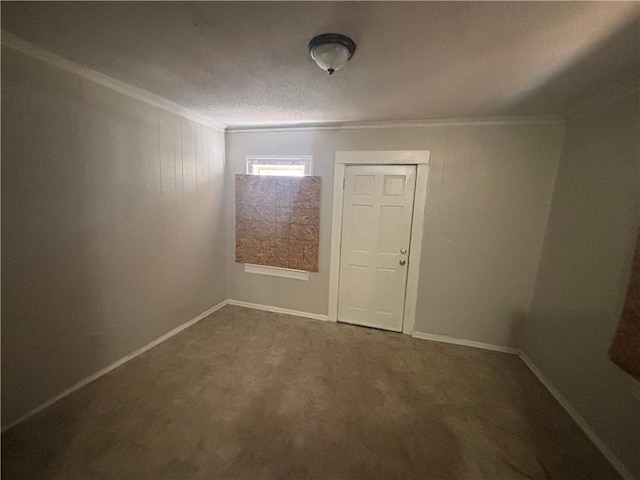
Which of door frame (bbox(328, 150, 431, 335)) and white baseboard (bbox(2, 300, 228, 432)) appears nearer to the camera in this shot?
white baseboard (bbox(2, 300, 228, 432))

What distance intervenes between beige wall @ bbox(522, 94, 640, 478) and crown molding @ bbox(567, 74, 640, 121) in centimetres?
5

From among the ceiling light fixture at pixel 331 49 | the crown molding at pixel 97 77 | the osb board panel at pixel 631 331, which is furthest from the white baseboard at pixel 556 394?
the crown molding at pixel 97 77

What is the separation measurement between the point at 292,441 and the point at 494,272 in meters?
2.46

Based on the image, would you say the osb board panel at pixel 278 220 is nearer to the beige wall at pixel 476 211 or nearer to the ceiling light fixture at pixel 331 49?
the beige wall at pixel 476 211

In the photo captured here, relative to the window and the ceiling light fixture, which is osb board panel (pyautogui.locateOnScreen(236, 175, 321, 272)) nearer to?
the window

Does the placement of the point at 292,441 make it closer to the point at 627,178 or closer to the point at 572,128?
the point at 627,178

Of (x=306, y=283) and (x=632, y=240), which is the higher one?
(x=632, y=240)

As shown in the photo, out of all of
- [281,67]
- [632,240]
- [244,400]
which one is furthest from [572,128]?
[244,400]

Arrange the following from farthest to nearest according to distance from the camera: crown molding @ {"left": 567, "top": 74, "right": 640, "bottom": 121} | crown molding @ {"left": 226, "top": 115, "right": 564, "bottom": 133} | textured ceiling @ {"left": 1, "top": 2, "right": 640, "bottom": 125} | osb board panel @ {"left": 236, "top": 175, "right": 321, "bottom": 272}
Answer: osb board panel @ {"left": 236, "top": 175, "right": 321, "bottom": 272} → crown molding @ {"left": 226, "top": 115, "right": 564, "bottom": 133} → crown molding @ {"left": 567, "top": 74, "right": 640, "bottom": 121} → textured ceiling @ {"left": 1, "top": 2, "right": 640, "bottom": 125}

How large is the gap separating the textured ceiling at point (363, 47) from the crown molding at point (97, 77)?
81 mm

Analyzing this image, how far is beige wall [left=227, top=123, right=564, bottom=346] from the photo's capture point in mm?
2627

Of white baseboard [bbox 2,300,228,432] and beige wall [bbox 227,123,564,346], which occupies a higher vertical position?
beige wall [bbox 227,123,564,346]

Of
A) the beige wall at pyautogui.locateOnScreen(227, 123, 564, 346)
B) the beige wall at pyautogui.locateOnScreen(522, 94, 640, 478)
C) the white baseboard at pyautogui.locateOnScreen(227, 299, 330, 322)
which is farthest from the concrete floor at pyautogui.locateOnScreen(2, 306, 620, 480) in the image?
the white baseboard at pyautogui.locateOnScreen(227, 299, 330, 322)

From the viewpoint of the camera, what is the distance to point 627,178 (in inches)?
69.2
